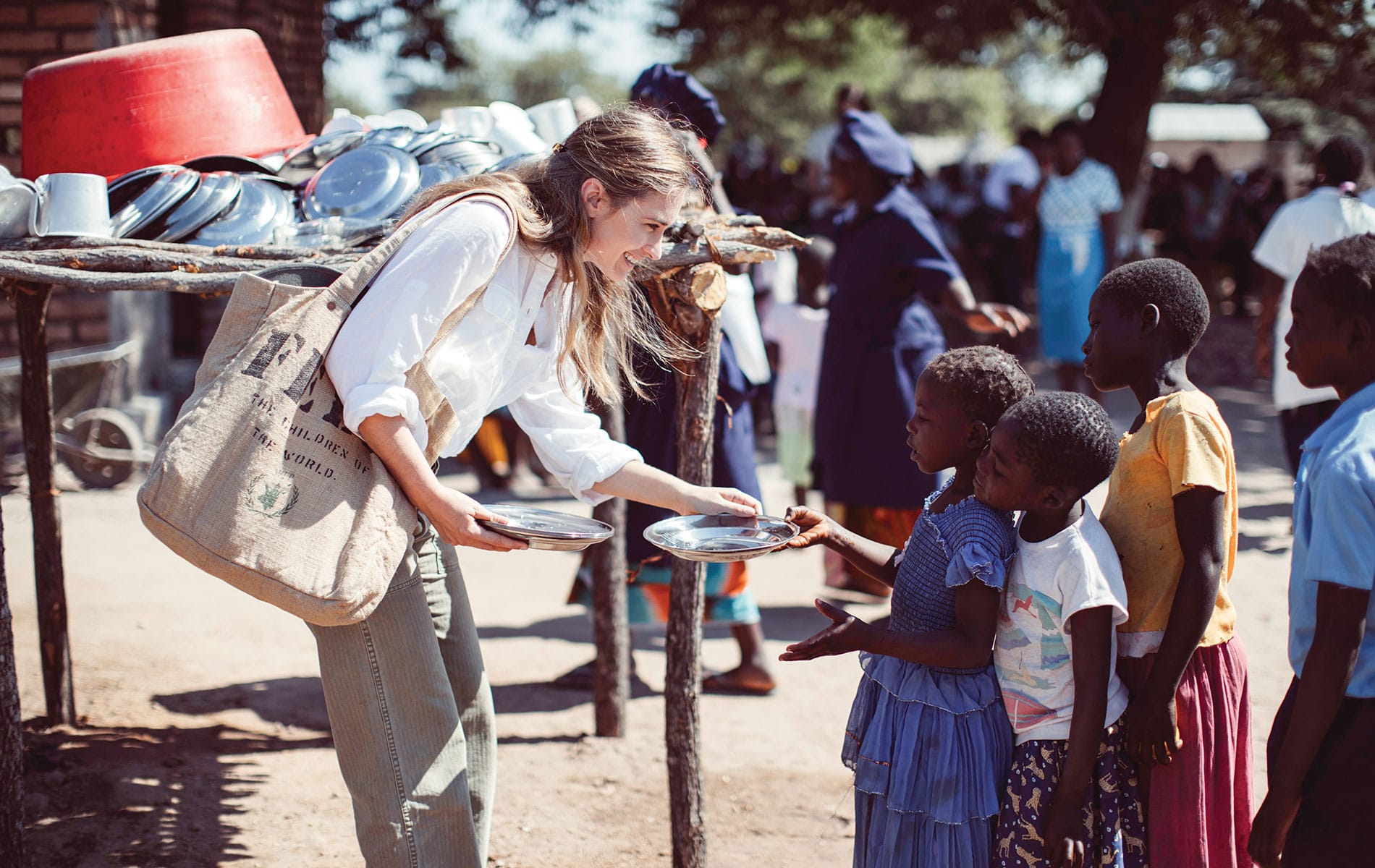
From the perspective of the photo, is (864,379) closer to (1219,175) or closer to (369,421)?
(369,421)

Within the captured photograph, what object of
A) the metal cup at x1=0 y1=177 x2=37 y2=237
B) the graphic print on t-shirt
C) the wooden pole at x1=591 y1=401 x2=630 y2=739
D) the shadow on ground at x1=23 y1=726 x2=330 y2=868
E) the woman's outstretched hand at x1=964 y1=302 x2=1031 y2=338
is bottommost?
the shadow on ground at x1=23 y1=726 x2=330 y2=868

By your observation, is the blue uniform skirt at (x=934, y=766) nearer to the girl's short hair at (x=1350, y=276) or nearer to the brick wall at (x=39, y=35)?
the girl's short hair at (x=1350, y=276)

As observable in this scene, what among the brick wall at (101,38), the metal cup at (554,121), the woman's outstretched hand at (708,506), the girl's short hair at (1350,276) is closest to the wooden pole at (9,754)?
the woman's outstretched hand at (708,506)

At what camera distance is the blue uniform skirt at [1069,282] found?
832 centimetres

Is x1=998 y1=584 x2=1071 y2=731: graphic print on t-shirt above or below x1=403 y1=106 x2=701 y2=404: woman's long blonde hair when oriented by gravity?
below

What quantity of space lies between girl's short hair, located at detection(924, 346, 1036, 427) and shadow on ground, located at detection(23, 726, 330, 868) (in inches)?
91.2

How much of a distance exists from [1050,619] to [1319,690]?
437 millimetres

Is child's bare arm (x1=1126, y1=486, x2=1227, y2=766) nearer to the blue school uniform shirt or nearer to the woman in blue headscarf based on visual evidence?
the blue school uniform shirt

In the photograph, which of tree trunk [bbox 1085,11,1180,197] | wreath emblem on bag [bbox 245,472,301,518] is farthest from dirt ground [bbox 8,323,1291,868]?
tree trunk [bbox 1085,11,1180,197]

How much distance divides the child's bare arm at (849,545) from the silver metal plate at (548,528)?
0.42m

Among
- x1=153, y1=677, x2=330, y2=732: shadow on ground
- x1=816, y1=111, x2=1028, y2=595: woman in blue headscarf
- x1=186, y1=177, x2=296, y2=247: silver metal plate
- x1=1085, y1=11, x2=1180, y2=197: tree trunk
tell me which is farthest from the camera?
x1=1085, y1=11, x2=1180, y2=197: tree trunk

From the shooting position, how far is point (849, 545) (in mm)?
2424

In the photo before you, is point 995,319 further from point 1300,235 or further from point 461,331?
point 461,331

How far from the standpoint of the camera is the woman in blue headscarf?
484 cm
